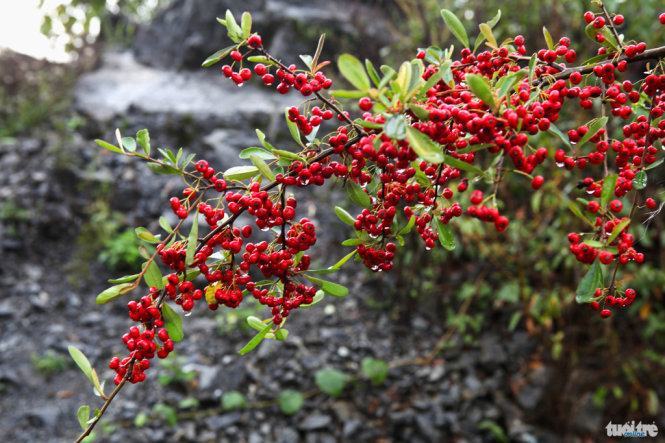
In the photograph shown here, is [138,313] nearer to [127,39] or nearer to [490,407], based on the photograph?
[490,407]

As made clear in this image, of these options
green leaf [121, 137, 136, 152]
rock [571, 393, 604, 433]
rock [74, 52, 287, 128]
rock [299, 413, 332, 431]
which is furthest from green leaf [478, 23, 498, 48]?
rock [74, 52, 287, 128]

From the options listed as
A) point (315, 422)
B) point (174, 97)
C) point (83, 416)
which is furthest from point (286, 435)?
point (174, 97)

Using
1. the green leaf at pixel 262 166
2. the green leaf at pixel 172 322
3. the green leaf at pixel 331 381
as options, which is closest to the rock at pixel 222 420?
the green leaf at pixel 331 381

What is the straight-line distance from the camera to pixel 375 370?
3783 millimetres

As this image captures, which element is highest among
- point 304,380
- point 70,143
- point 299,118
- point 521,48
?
A: point 521,48

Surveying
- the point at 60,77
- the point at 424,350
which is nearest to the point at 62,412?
the point at 424,350

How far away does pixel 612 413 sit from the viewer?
347 centimetres

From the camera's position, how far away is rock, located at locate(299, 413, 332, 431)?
351 cm

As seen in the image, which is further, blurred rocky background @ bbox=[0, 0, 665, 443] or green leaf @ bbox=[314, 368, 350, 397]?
green leaf @ bbox=[314, 368, 350, 397]

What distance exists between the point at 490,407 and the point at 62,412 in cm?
297

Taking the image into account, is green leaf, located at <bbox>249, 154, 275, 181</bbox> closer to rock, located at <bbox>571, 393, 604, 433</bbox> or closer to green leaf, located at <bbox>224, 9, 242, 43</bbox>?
green leaf, located at <bbox>224, 9, 242, 43</bbox>

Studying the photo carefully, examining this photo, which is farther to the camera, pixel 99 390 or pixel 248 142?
pixel 248 142

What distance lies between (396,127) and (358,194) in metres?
0.29

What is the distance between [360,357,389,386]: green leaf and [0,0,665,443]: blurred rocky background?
14mm
